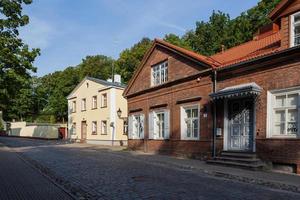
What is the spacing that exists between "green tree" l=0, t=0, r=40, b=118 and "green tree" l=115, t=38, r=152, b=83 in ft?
87.8

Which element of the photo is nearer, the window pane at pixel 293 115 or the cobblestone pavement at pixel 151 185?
the cobblestone pavement at pixel 151 185

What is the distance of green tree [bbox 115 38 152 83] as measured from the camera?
55688 mm

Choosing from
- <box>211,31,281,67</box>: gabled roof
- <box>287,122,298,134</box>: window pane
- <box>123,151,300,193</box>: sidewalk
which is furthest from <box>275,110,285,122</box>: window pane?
<box>211,31,281,67</box>: gabled roof

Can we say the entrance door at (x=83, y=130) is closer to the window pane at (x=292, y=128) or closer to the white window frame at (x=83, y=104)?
the white window frame at (x=83, y=104)

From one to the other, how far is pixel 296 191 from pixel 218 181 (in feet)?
8.31

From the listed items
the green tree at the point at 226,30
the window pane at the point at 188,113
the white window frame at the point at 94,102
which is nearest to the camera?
the window pane at the point at 188,113

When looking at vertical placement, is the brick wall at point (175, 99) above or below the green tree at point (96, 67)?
below

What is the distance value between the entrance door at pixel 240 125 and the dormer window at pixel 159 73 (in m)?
6.84

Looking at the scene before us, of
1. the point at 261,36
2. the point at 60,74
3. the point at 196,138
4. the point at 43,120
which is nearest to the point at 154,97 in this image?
the point at 196,138

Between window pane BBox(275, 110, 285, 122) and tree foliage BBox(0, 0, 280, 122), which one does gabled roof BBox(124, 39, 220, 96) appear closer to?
window pane BBox(275, 110, 285, 122)

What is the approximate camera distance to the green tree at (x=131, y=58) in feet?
183

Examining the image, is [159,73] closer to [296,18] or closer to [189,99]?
[189,99]

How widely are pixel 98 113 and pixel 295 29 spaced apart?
27840 mm

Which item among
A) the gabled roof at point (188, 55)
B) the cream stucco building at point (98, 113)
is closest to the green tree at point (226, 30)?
the cream stucco building at point (98, 113)
